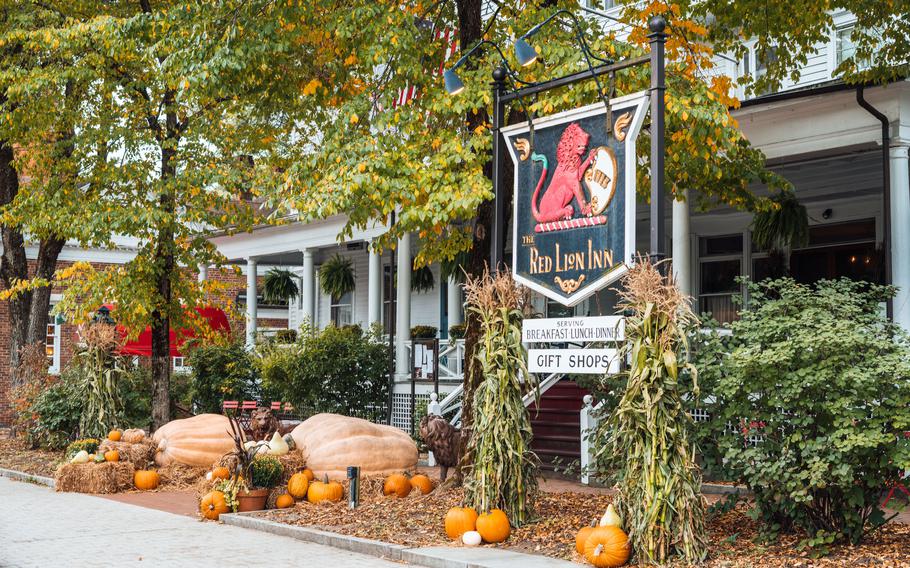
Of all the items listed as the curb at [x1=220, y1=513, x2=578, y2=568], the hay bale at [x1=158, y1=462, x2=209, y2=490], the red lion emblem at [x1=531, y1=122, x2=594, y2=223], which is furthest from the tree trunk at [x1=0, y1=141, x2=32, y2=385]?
the red lion emblem at [x1=531, y1=122, x2=594, y2=223]

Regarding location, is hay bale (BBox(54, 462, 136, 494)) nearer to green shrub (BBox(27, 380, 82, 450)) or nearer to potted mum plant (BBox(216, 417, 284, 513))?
potted mum plant (BBox(216, 417, 284, 513))

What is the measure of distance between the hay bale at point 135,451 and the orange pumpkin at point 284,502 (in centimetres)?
391

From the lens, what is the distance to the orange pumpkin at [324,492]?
1259 centimetres

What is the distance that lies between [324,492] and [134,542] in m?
2.80

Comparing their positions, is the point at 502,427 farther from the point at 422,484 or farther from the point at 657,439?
the point at 422,484

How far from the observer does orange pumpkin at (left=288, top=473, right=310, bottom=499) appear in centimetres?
1281

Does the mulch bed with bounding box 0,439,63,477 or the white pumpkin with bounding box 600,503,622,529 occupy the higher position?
the white pumpkin with bounding box 600,503,622,529

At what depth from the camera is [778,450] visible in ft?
28.3

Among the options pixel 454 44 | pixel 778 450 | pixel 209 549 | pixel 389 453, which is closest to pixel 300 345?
pixel 389 453

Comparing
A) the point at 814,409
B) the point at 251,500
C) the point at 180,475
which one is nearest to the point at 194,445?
the point at 180,475

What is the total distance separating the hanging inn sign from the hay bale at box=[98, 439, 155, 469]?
26.7ft

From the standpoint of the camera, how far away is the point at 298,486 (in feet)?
42.0

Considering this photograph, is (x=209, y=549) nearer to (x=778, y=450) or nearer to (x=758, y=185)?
(x=778, y=450)

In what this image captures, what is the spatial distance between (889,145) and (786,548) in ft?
23.6
